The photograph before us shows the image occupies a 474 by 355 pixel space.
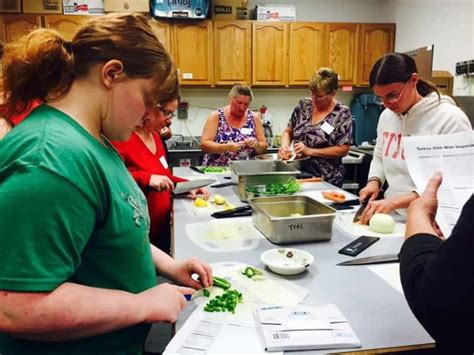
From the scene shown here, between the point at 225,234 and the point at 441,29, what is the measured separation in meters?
3.93

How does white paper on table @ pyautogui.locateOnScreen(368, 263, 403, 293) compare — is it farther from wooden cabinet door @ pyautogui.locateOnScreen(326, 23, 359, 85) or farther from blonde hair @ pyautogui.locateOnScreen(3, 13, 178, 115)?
wooden cabinet door @ pyautogui.locateOnScreen(326, 23, 359, 85)

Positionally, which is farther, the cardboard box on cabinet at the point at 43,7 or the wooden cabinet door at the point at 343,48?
the wooden cabinet door at the point at 343,48

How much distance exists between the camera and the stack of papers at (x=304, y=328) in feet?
2.68

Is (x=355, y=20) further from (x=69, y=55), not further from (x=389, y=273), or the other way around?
(x=69, y=55)

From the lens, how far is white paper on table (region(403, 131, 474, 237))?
957mm

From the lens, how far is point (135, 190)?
34.5 inches

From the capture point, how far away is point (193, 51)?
4492 mm

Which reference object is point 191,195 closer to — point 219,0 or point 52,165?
point 52,165

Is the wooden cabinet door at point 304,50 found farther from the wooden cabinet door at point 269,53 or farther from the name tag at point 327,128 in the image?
the name tag at point 327,128

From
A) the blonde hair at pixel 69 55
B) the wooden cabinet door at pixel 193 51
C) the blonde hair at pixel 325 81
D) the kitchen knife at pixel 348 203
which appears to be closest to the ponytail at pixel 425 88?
the kitchen knife at pixel 348 203

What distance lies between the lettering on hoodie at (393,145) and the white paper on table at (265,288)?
115 centimetres

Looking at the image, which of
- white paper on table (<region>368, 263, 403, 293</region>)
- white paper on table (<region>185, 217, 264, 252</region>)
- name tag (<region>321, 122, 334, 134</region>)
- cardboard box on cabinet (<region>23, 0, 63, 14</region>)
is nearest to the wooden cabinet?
cardboard box on cabinet (<region>23, 0, 63, 14</region>)

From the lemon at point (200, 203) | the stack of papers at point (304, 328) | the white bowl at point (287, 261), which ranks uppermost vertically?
the stack of papers at point (304, 328)

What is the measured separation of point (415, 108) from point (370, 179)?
466 millimetres
